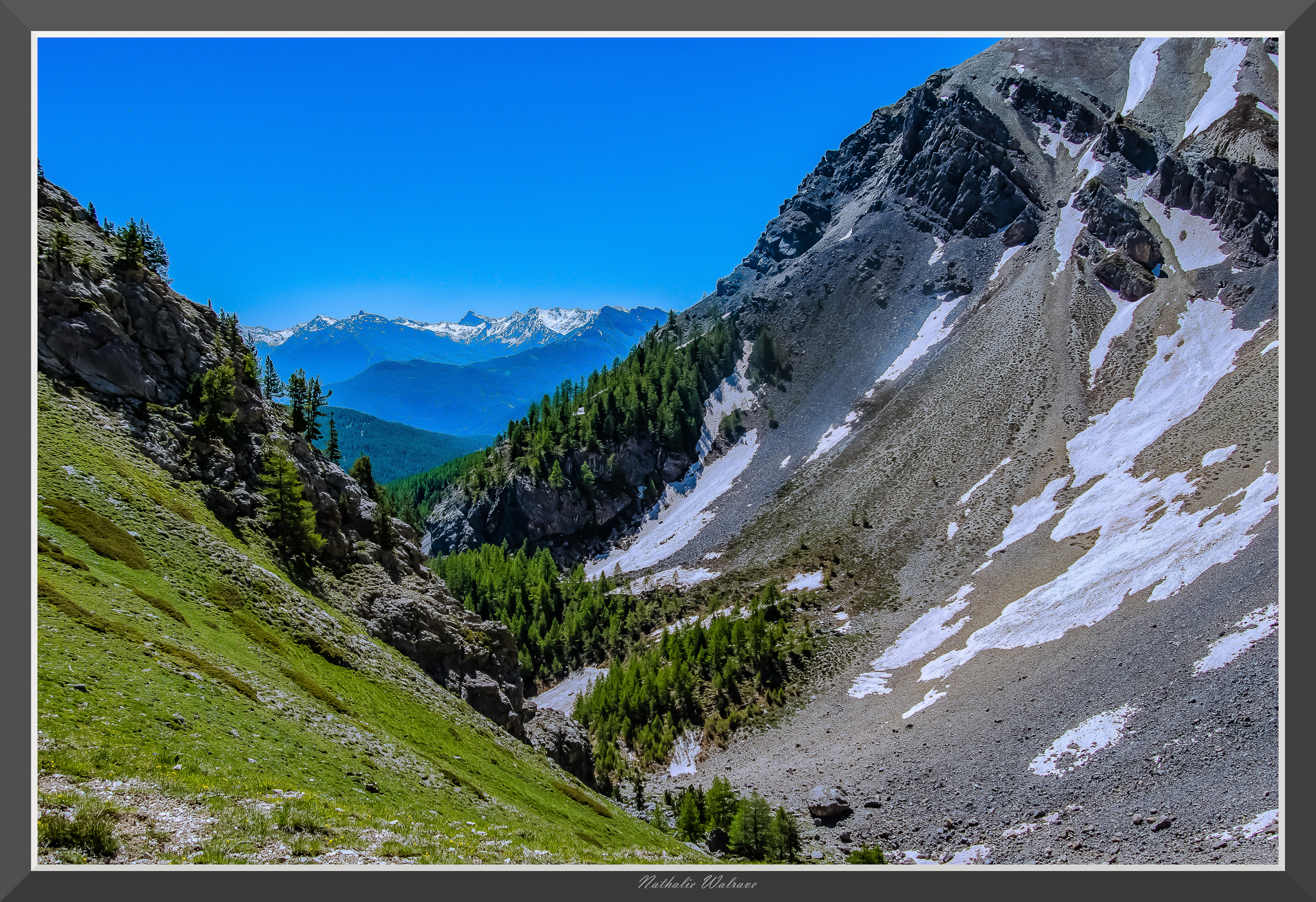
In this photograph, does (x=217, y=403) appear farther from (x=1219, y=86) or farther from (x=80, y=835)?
(x=1219, y=86)

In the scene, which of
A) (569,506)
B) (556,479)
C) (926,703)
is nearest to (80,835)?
(926,703)

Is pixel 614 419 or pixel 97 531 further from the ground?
pixel 614 419

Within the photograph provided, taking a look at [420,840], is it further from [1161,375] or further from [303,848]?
[1161,375]

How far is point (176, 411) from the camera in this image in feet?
131

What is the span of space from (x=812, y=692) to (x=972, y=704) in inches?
665

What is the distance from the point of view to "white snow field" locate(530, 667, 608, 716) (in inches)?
3041

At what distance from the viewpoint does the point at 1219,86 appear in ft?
486

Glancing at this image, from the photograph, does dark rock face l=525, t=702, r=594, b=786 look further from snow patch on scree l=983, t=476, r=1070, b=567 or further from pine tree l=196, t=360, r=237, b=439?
snow patch on scree l=983, t=476, r=1070, b=567

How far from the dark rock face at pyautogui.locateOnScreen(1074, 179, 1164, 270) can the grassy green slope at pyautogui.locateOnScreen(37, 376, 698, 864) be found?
130214 millimetres

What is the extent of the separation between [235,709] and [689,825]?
30743mm

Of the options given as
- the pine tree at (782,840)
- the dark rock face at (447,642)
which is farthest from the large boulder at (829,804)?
the dark rock face at (447,642)

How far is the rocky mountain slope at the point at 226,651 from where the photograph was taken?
15453 millimetres
